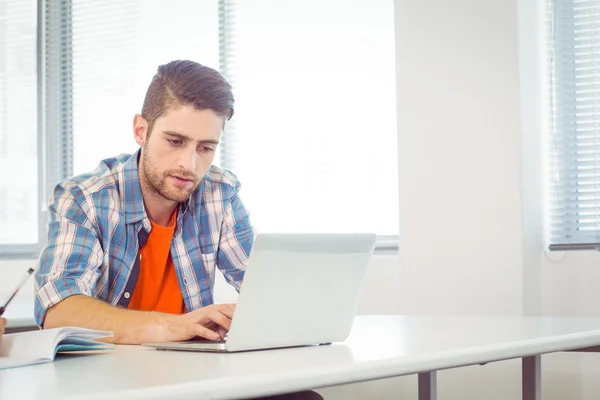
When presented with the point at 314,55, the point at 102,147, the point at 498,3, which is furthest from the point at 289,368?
the point at 102,147

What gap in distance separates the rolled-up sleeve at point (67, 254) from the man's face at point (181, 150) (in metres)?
0.20

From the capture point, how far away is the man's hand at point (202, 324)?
1.47 meters

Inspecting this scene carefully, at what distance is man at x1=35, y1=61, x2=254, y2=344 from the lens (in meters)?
1.79

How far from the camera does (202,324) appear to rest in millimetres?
1503

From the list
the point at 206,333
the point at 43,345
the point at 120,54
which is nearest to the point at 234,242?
the point at 206,333

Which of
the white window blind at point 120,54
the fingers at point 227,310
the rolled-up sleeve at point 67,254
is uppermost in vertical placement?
the white window blind at point 120,54

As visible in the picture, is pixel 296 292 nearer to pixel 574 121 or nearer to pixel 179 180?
pixel 179 180

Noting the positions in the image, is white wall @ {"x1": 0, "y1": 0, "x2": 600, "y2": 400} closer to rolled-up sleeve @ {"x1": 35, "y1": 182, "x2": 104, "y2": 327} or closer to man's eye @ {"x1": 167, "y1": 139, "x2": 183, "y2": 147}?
man's eye @ {"x1": 167, "y1": 139, "x2": 183, "y2": 147}

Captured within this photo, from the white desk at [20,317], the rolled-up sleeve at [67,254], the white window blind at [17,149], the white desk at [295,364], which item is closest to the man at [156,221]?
the rolled-up sleeve at [67,254]

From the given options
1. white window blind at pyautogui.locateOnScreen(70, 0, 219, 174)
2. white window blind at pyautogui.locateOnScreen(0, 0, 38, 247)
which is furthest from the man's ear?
white window blind at pyautogui.locateOnScreen(0, 0, 38, 247)

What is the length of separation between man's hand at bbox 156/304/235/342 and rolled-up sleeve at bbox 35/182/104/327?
313 mm

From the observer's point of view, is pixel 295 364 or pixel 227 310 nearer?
pixel 295 364

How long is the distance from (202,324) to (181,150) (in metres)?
0.63

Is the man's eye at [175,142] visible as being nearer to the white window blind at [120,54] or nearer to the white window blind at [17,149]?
the white window blind at [120,54]
